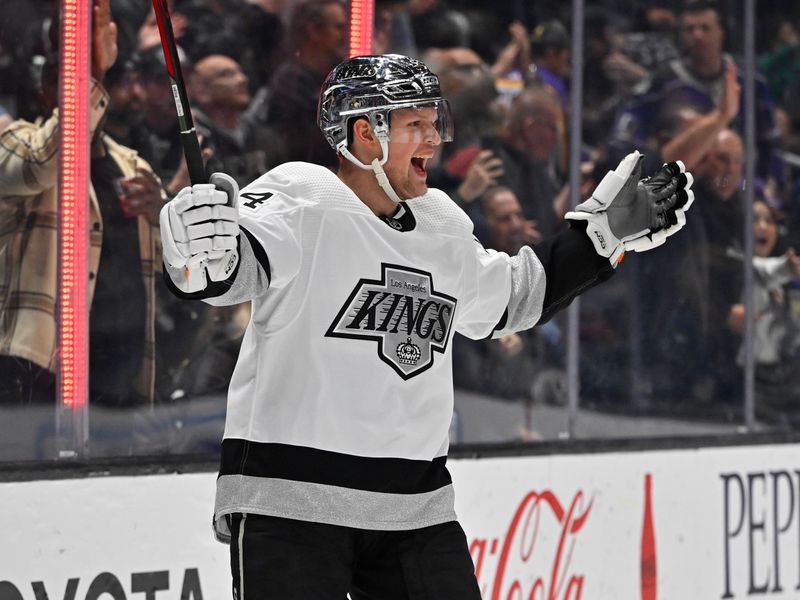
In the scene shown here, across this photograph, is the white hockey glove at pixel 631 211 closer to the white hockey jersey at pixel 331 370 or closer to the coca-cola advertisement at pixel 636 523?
the white hockey jersey at pixel 331 370

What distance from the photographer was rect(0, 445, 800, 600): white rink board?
9.88ft

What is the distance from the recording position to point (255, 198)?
92.9 inches

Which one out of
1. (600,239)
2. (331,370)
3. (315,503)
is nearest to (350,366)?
(331,370)

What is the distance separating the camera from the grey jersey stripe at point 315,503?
7.67 feet

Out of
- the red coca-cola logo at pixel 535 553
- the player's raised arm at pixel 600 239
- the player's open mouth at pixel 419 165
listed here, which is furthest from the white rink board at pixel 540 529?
the player's open mouth at pixel 419 165

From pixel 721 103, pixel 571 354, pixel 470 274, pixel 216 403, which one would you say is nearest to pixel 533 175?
pixel 571 354

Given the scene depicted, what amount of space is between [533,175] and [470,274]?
5.08 feet

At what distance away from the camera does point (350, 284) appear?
2365 mm

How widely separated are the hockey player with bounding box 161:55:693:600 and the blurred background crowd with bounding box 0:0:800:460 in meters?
0.88

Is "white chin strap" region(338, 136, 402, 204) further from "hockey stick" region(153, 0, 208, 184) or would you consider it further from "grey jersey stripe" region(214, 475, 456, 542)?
"grey jersey stripe" region(214, 475, 456, 542)

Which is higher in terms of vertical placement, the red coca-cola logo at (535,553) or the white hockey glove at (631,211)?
the white hockey glove at (631,211)

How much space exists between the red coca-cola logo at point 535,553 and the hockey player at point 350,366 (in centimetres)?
129

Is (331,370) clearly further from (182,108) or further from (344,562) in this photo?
(182,108)

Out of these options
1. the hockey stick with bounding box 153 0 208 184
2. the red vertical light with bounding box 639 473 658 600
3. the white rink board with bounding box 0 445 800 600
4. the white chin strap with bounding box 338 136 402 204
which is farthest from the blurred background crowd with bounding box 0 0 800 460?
the white chin strap with bounding box 338 136 402 204
